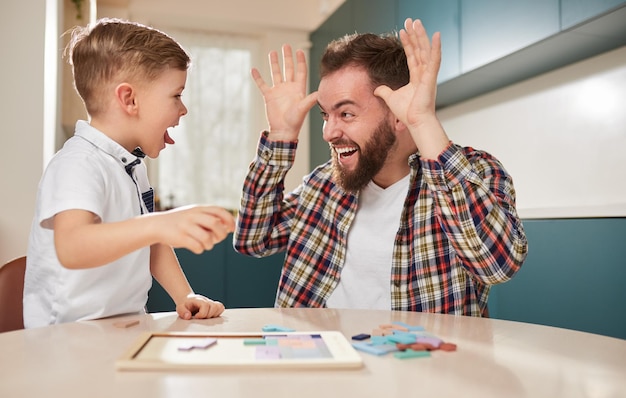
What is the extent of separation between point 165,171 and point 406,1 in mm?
2147

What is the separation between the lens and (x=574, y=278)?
2.03m

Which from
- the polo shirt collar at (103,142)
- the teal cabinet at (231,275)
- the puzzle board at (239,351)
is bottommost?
the teal cabinet at (231,275)

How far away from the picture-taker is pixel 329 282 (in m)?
1.56

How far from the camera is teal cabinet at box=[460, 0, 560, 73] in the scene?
7.11 ft

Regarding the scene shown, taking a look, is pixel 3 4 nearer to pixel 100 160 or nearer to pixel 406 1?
pixel 100 160

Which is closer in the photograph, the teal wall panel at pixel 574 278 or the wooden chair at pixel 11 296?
the wooden chair at pixel 11 296

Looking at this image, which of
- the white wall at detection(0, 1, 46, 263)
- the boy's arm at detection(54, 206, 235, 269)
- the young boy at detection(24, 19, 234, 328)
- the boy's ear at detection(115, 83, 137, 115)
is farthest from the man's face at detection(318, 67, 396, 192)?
the white wall at detection(0, 1, 46, 263)

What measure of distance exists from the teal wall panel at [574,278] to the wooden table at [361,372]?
3.82 feet

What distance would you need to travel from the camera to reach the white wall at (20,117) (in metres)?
2.25

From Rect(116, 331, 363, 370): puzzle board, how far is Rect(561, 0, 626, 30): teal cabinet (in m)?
1.62

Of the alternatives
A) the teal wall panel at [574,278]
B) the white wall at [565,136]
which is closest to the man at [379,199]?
the teal wall panel at [574,278]

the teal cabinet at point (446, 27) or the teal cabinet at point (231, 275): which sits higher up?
the teal cabinet at point (446, 27)

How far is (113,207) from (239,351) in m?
0.49

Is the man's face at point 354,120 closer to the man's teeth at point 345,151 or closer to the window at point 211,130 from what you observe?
the man's teeth at point 345,151
